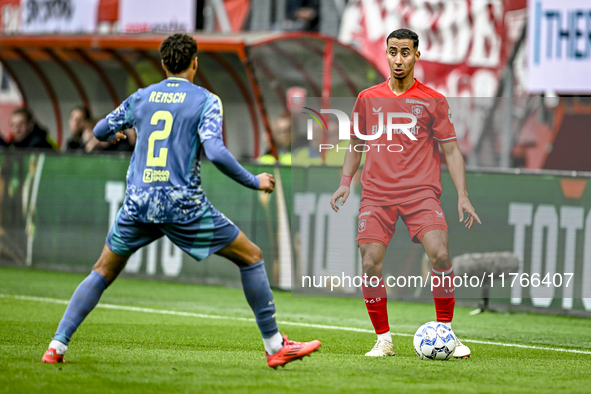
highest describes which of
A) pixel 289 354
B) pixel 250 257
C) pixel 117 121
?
pixel 117 121

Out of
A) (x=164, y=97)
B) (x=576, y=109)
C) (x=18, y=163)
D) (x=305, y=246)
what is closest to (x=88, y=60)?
(x=18, y=163)

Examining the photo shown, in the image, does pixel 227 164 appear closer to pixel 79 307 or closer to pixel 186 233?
pixel 186 233

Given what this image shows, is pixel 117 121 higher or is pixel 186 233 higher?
pixel 117 121

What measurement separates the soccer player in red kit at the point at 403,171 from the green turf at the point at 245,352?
580mm

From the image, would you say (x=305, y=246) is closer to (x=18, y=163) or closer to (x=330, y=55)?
(x=330, y=55)

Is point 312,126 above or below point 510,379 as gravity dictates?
above

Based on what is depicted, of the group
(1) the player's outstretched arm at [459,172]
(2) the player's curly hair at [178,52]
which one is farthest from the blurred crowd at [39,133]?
(2) the player's curly hair at [178,52]

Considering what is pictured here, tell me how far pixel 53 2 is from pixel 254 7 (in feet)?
13.1

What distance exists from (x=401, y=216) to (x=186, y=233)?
208cm

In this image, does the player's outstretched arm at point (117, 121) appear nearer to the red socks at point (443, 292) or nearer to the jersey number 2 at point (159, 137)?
the jersey number 2 at point (159, 137)

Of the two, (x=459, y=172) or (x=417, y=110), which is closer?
(x=417, y=110)

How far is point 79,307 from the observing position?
18.5 ft

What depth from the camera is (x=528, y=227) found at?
1005 cm

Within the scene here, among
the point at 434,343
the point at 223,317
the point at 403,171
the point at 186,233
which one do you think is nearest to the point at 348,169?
the point at 403,171
